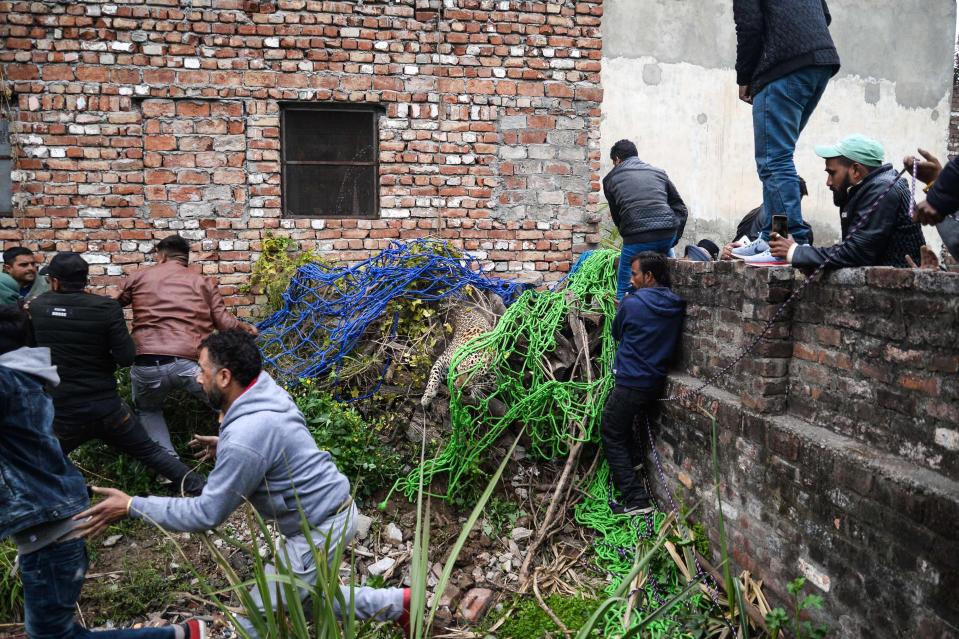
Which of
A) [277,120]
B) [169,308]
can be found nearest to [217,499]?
[169,308]

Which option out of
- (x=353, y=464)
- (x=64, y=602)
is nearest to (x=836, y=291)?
(x=353, y=464)

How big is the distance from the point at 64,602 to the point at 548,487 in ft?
9.87

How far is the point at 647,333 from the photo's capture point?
487 cm

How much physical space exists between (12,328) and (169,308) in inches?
83.4

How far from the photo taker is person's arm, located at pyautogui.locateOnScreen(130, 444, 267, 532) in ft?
9.70

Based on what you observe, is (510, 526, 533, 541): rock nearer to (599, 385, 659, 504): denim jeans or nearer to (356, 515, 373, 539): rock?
(599, 385, 659, 504): denim jeans

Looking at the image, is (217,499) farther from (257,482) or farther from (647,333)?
(647,333)

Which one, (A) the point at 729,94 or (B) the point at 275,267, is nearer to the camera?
(B) the point at 275,267

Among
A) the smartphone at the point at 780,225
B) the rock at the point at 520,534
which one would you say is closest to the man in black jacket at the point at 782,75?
the smartphone at the point at 780,225

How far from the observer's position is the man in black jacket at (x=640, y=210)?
17.6ft

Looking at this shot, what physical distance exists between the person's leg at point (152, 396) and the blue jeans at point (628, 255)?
3276mm

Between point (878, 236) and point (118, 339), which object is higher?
point (878, 236)

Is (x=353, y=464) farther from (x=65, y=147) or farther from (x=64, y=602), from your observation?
(x=65, y=147)

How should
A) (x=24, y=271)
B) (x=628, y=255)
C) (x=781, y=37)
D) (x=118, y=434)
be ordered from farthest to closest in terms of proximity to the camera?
(x=24, y=271), (x=628, y=255), (x=118, y=434), (x=781, y=37)
